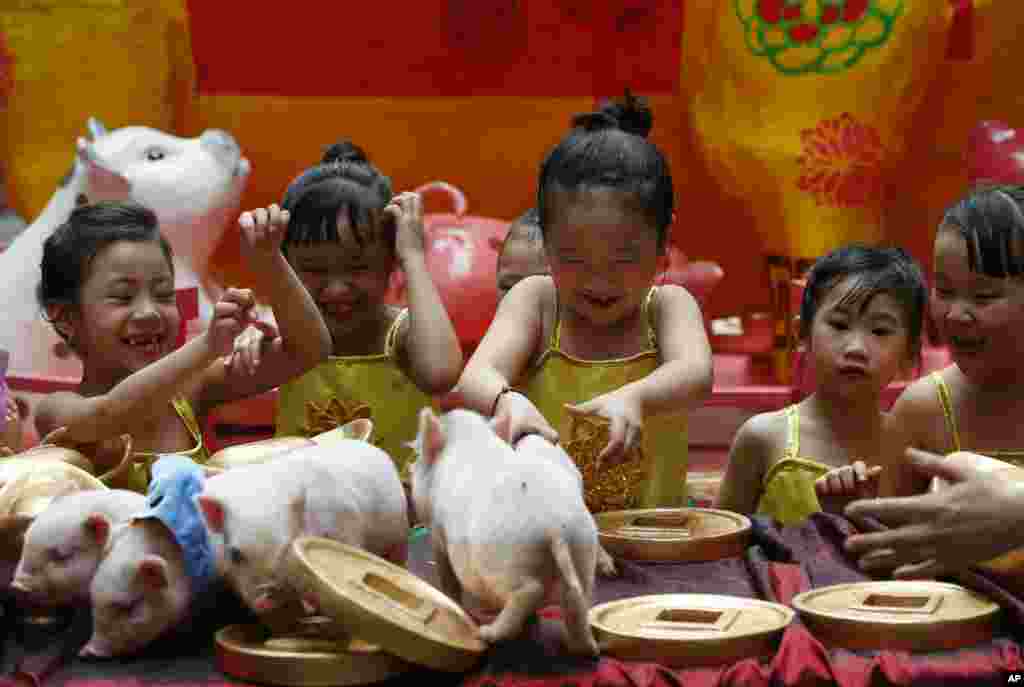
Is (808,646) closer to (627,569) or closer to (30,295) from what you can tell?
→ (627,569)

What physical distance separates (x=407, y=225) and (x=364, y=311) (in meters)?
0.19

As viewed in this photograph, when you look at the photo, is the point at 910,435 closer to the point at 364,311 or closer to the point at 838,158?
the point at 364,311

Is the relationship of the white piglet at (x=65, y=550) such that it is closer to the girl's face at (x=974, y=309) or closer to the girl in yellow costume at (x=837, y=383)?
the girl's face at (x=974, y=309)

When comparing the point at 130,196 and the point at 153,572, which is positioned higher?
the point at 130,196

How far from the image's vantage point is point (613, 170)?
1560mm

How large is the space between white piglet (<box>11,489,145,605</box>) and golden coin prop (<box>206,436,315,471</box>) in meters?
0.20

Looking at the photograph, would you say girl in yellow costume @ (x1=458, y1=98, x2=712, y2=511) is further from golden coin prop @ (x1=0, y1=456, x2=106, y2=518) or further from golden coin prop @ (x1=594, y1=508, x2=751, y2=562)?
golden coin prop @ (x1=0, y1=456, x2=106, y2=518)

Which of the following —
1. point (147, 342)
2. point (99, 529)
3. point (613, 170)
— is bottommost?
point (99, 529)

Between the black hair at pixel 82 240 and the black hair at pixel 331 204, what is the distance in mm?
181

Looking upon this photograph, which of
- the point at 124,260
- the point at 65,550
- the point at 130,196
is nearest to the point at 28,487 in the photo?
the point at 65,550

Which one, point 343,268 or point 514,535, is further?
point 343,268

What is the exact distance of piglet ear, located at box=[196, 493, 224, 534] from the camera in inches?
41.7

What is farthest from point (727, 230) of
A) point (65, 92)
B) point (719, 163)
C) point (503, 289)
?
point (65, 92)

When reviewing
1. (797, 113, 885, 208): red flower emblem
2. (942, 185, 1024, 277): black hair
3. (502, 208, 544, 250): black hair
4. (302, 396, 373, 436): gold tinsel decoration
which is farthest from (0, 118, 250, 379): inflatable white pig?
(942, 185, 1024, 277): black hair
